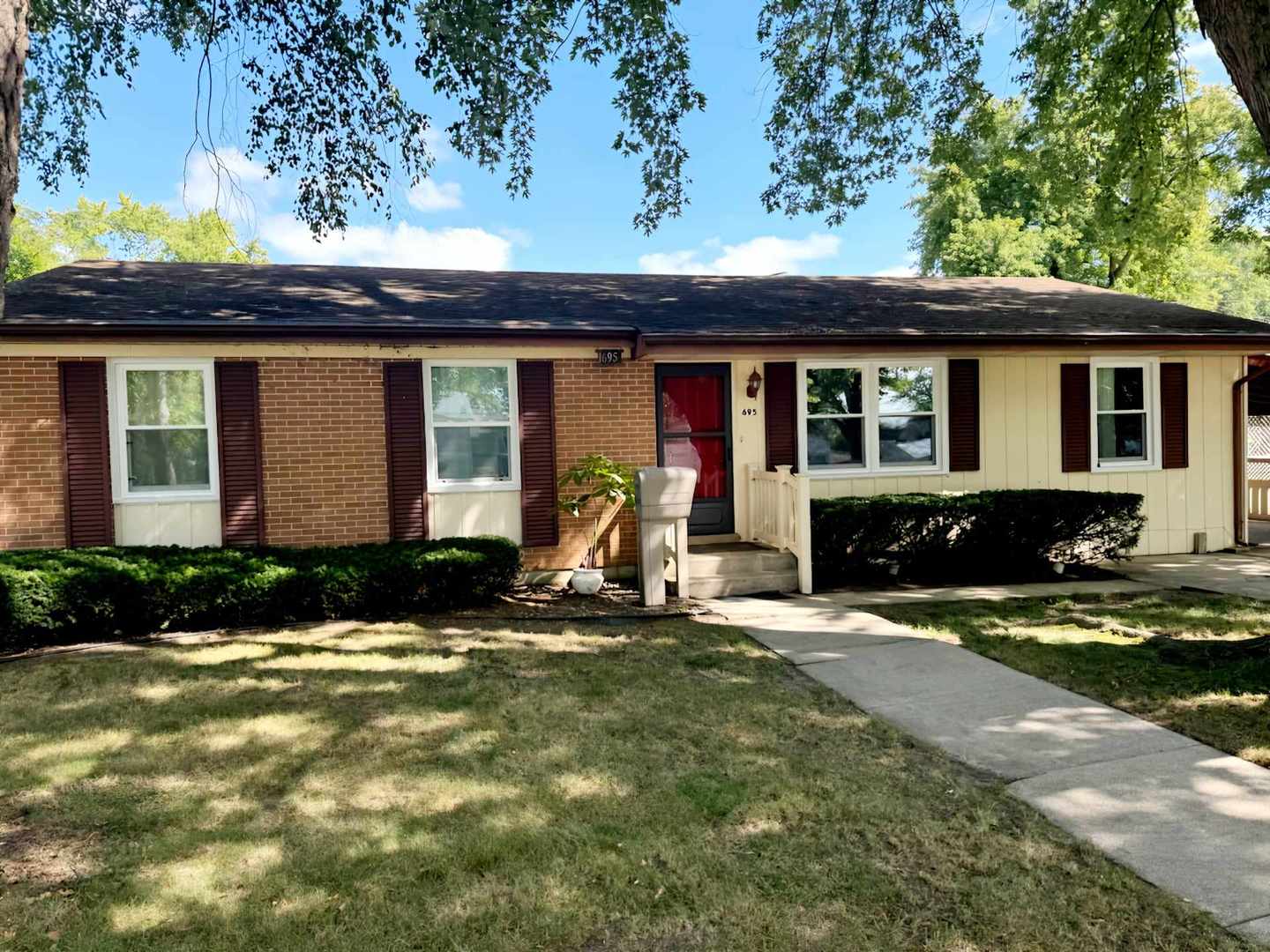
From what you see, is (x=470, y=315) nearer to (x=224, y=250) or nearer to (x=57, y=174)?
(x=57, y=174)

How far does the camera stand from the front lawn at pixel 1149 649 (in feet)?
14.5

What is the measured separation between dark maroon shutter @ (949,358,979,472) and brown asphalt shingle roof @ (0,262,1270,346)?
55 centimetres

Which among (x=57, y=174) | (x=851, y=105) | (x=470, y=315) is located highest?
(x=851, y=105)

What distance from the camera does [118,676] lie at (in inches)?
211

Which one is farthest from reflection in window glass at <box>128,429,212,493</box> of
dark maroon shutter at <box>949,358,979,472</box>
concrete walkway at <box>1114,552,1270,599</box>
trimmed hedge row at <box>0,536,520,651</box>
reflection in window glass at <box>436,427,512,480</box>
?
concrete walkway at <box>1114,552,1270,599</box>

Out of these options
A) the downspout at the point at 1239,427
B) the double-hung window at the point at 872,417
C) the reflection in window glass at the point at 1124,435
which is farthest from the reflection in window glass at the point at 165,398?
the downspout at the point at 1239,427

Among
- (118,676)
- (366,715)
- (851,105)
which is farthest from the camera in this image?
(851,105)

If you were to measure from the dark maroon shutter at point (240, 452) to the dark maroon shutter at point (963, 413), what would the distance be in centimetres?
802

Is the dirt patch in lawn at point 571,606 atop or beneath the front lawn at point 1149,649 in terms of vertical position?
atop

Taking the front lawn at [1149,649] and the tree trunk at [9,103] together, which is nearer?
the tree trunk at [9,103]

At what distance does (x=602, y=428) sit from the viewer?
887 cm

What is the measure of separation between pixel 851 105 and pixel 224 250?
36579 mm

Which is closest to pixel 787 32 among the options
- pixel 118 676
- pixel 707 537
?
pixel 707 537

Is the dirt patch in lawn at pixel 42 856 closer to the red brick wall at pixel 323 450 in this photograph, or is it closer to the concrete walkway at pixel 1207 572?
the red brick wall at pixel 323 450
